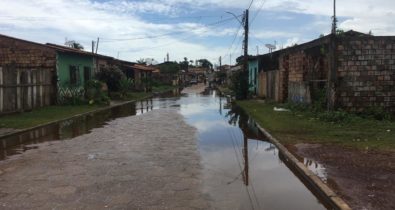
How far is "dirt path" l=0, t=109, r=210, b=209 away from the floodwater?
15.0 inches

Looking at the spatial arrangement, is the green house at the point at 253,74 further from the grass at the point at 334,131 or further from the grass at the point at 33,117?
the grass at the point at 334,131

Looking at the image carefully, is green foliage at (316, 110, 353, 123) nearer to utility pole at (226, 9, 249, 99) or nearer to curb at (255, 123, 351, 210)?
curb at (255, 123, 351, 210)

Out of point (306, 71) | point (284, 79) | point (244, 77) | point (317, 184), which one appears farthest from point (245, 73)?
point (317, 184)

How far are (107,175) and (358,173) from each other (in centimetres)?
478

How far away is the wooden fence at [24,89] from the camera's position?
1983 cm

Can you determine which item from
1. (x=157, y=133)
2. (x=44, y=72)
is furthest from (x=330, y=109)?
(x=44, y=72)

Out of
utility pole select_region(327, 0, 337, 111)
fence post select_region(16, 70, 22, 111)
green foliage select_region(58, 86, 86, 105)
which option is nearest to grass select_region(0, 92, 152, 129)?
fence post select_region(16, 70, 22, 111)

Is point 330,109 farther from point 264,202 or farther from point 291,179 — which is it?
point 264,202

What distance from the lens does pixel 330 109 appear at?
1798cm

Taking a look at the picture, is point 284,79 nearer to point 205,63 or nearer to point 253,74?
point 253,74

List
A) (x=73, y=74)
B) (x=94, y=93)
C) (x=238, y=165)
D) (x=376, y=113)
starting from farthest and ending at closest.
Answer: (x=73, y=74) < (x=94, y=93) < (x=376, y=113) < (x=238, y=165)

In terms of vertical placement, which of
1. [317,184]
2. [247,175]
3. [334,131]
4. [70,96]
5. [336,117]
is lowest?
[247,175]

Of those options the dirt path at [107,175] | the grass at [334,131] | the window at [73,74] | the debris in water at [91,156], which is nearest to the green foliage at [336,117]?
the grass at [334,131]

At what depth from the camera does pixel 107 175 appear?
8.82m
